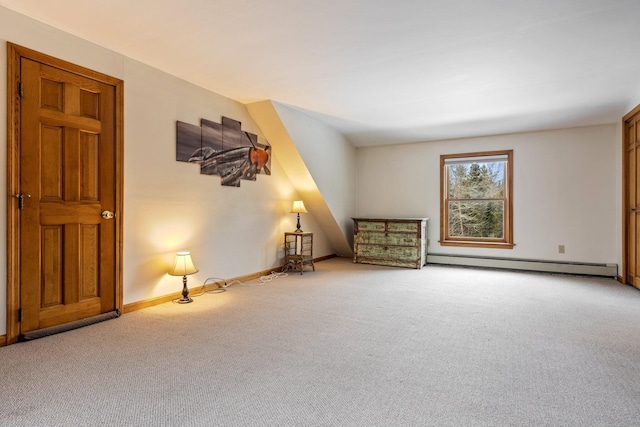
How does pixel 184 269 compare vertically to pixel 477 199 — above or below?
below

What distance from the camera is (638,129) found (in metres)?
4.21

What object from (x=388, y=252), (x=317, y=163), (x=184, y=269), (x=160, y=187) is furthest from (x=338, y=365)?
(x=388, y=252)

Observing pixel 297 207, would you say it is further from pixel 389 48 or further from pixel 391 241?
pixel 389 48

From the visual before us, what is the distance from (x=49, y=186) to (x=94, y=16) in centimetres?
132

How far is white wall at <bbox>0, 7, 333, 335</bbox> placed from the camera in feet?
8.87

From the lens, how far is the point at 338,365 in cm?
214

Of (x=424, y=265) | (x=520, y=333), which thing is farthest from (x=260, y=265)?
(x=520, y=333)

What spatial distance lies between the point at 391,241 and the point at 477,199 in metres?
1.67

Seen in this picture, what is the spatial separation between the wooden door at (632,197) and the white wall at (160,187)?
488cm

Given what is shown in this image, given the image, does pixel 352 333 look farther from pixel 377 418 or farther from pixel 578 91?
pixel 578 91

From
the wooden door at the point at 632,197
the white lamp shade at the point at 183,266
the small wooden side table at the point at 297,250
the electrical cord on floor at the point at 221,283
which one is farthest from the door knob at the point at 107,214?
the wooden door at the point at 632,197

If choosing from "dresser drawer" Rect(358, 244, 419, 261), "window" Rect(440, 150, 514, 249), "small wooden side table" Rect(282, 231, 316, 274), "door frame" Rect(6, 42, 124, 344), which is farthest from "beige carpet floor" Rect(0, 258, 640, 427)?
"window" Rect(440, 150, 514, 249)

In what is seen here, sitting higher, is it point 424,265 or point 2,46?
point 2,46

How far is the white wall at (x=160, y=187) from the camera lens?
2705mm
